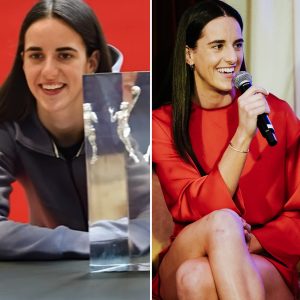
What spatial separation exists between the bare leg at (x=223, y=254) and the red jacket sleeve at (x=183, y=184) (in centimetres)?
6

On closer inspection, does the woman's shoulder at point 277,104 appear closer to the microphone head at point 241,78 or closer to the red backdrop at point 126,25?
the microphone head at point 241,78

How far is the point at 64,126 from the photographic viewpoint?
369 centimetres

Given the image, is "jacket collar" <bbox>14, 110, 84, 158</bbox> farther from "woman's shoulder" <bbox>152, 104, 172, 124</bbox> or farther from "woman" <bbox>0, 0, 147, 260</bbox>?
"woman's shoulder" <bbox>152, 104, 172, 124</bbox>

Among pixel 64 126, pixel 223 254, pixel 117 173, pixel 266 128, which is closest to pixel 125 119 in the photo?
pixel 117 173

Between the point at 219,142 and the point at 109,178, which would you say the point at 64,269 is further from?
the point at 219,142

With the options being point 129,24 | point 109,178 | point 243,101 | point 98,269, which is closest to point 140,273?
point 98,269

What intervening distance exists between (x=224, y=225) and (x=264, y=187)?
308mm

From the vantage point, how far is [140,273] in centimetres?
344

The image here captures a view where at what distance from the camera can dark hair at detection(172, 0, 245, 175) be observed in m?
3.23

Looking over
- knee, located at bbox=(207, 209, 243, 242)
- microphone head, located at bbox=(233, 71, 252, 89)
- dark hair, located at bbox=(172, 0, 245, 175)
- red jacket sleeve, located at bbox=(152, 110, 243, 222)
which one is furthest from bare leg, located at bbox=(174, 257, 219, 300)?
microphone head, located at bbox=(233, 71, 252, 89)

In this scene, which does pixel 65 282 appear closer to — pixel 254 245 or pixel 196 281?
pixel 196 281

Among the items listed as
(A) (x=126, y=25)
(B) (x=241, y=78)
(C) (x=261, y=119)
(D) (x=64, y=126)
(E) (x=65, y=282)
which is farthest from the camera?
(D) (x=64, y=126)

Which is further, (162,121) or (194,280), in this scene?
(162,121)

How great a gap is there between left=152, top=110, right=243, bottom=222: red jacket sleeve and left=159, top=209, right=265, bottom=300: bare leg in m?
0.06
